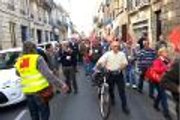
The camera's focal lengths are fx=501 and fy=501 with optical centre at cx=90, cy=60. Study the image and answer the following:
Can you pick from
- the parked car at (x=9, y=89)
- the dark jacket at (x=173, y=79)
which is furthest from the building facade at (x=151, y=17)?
the dark jacket at (x=173, y=79)

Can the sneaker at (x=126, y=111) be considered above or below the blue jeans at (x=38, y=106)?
below

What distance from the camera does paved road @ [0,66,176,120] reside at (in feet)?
36.6

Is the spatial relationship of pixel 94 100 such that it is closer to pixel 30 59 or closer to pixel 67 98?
pixel 67 98

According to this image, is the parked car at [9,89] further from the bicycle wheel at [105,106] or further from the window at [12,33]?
the window at [12,33]

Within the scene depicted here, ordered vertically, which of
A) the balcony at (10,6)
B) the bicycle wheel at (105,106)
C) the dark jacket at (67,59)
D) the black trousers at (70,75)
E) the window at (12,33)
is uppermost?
the balcony at (10,6)

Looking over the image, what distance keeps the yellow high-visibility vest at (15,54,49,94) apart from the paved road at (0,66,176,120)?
10.3 ft

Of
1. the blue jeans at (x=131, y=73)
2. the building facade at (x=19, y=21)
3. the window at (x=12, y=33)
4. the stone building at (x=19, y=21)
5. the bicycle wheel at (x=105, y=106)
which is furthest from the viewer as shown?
the window at (x=12, y=33)

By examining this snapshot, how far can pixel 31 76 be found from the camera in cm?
805

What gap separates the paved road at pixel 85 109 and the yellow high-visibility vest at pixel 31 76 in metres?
3.14

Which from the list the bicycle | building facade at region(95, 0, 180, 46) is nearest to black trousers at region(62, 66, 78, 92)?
the bicycle

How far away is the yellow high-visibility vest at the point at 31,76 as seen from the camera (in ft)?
26.3

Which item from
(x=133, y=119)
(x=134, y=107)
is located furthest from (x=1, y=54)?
(x=133, y=119)

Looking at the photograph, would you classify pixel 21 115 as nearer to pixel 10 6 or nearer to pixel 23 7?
pixel 10 6

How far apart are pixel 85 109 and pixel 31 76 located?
4.50 meters
